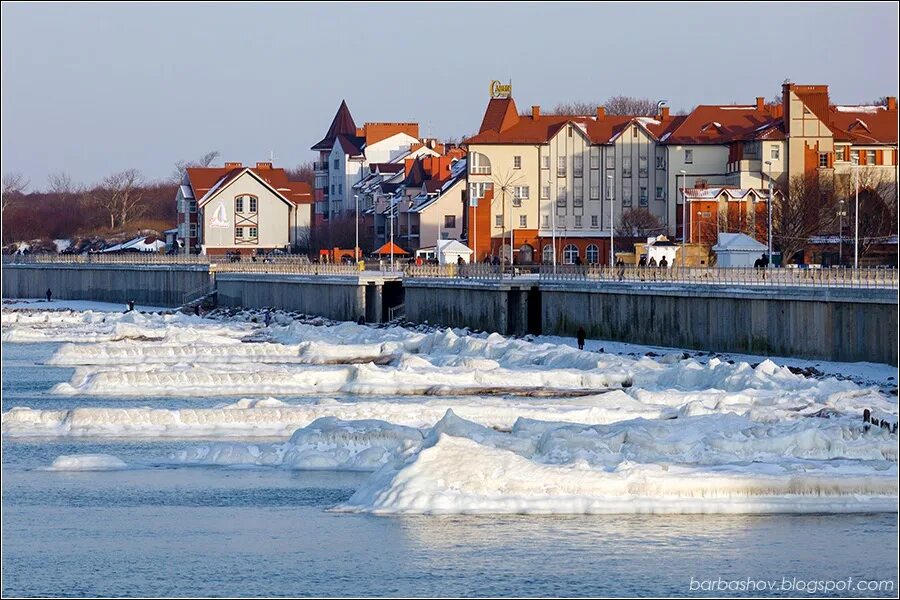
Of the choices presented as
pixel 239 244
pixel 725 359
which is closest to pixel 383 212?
pixel 239 244

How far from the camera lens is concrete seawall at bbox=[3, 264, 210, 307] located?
351 ft

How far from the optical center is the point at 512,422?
35.3m

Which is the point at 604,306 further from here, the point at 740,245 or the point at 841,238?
the point at 841,238

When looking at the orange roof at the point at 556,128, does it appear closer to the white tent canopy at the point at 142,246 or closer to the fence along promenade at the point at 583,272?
the fence along promenade at the point at 583,272

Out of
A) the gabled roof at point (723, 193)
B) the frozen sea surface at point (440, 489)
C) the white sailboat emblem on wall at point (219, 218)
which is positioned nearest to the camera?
the frozen sea surface at point (440, 489)

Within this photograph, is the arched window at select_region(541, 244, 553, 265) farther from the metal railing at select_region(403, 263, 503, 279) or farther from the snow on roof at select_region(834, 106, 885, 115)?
the snow on roof at select_region(834, 106, 885, 115)

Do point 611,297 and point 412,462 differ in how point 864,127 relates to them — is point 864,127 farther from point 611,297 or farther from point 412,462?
point 412,462

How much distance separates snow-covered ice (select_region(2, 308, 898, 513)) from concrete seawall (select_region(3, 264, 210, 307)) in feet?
146

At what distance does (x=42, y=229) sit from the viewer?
568ft

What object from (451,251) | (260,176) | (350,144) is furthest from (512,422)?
(350,144)

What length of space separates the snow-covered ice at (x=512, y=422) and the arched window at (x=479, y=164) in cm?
4844

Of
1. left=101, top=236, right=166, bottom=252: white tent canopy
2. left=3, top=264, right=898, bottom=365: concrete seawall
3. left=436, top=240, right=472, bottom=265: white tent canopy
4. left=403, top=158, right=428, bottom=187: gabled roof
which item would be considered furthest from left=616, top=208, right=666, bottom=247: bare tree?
left=101, top=236, right=166, bottom=252: white tent canopy

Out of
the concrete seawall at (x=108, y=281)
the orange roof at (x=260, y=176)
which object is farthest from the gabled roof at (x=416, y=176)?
the concrete seawall at (x=108, y=281)

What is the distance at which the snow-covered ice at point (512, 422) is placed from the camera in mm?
24953
